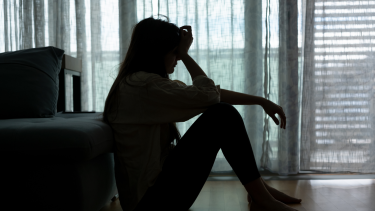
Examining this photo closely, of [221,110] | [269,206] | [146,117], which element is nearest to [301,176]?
[269,206]

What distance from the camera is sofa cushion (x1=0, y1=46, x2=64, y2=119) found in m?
1.34

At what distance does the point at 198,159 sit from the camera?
1030 mm

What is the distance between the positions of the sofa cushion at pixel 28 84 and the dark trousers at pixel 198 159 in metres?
0.72

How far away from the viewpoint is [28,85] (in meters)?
1.39

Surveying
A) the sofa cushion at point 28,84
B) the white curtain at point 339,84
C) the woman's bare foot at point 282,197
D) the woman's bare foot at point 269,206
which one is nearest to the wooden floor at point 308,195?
the woman's bare foot at point 282,197

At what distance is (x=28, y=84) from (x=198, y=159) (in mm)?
886

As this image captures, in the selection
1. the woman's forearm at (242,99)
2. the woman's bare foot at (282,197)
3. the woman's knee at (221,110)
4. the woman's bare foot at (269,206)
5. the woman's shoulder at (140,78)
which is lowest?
the woman's bare foot at (282,197)

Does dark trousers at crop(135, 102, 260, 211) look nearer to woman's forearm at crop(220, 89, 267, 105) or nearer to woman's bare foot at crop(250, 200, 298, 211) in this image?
woman's bare foot at crop(250, 200, 298, 211)

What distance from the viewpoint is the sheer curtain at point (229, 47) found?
214cm

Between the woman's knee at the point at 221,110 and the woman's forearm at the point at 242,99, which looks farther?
the woman's forearm at the point at 242,99

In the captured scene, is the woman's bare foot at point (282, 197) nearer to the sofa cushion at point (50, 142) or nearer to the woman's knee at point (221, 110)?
the woman's knee at point (221, 110)

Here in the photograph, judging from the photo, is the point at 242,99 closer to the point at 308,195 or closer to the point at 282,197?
the point at 282,197

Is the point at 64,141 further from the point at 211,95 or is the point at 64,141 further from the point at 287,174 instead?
the point at 287,174

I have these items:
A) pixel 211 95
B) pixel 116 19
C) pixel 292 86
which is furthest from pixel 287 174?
pixel 116 19
